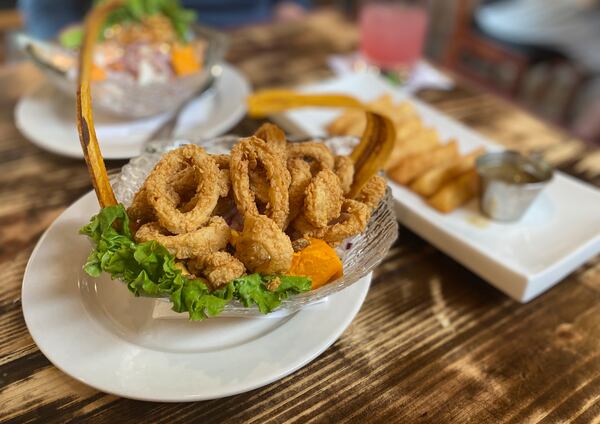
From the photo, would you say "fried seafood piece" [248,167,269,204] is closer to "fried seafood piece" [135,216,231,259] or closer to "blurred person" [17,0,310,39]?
"fried seafood piece" [135,216,231,259]

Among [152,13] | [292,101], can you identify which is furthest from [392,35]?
[292,101]

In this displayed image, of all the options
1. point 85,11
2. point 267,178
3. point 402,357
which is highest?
point 267,178

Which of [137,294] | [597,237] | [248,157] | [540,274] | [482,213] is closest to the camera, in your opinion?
[137,294]

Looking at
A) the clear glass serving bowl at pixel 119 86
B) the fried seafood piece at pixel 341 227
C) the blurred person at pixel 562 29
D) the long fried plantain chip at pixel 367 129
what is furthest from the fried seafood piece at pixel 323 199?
the blurred person at pixel 562 29

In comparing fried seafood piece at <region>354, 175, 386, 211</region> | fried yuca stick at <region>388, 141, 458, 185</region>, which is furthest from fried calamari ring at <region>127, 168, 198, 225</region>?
fried yuca stick at <region>388, 141, 458, 185</region>

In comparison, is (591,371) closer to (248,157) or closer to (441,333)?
(441,333)

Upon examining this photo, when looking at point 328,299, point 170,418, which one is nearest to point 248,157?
point 328,299

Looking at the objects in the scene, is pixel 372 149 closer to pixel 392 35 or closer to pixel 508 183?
pixel 508 183
